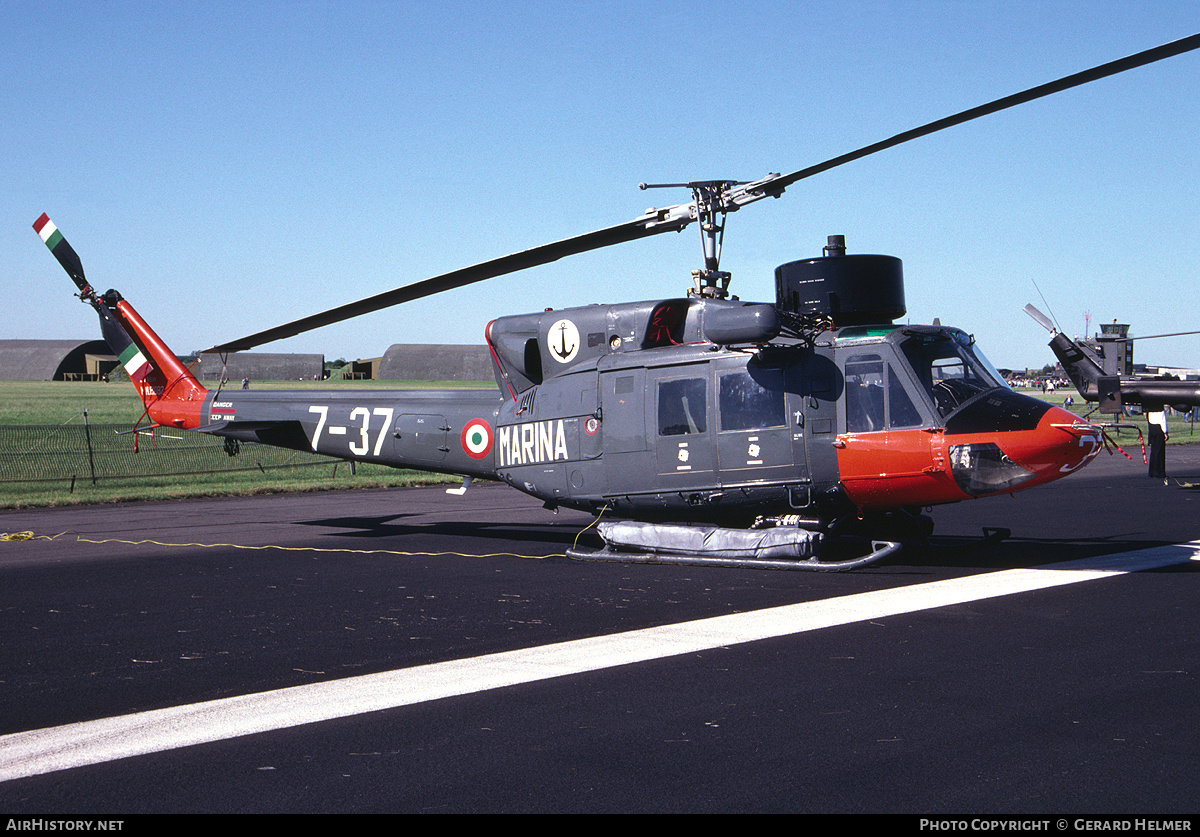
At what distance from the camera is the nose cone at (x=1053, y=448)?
9.59m

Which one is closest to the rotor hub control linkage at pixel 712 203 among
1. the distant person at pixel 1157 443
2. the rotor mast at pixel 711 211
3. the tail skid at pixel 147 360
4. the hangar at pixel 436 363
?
the rotor mast at pixel 711 211

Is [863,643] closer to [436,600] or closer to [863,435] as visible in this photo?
[863,435]

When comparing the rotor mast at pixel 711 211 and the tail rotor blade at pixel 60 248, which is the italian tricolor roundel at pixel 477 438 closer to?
the rotor mast at pixel 711 211

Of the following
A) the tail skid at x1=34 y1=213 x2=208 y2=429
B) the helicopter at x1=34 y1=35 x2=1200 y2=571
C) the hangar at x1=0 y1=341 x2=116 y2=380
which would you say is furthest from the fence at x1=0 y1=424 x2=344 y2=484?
the hangar at x1=0 y1=341 x2=116 y2=380

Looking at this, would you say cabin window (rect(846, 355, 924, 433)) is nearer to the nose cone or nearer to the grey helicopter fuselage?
the grey helicopter fuselage

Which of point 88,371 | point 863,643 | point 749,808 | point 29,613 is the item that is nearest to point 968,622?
point 863,643

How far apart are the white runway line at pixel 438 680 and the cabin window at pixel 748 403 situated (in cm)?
232

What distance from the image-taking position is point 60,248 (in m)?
15.8

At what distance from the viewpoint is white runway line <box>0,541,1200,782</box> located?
5305mm

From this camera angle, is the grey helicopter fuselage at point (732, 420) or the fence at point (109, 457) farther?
the fence at point (109, 457)

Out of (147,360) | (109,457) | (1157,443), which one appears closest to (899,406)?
(147,360)

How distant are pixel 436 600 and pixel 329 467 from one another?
20.3 meters

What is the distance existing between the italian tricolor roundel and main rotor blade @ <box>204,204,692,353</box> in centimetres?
238

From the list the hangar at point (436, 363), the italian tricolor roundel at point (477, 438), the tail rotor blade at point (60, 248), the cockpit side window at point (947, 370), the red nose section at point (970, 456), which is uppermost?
the hangar at point (436, 363)
